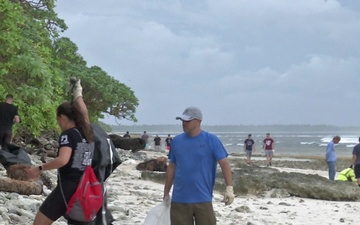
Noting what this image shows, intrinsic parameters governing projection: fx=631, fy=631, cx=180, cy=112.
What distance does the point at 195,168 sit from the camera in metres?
5.74

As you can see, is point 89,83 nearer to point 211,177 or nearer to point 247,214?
point 247,214

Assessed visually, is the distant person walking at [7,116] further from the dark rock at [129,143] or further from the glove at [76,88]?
the dark rock at [129,143]

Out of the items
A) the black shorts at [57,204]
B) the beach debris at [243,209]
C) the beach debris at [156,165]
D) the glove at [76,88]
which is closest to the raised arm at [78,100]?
the glove at [76,88]

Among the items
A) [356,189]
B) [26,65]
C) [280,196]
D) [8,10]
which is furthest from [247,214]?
[8,10]

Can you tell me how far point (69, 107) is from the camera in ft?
16.4

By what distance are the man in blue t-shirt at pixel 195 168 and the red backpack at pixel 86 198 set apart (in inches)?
41.6

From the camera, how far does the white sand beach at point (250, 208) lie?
9.56m

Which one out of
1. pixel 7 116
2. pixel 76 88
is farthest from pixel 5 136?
pixel 76 88

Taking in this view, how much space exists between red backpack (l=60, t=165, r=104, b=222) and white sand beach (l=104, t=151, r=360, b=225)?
3.50 meters

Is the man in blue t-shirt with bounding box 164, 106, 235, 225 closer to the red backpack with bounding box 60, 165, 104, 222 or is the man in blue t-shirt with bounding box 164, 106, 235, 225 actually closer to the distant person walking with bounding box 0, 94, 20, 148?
the red backpack with bounding box 60, 165, 104, 222

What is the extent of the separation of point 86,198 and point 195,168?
123 centimetres

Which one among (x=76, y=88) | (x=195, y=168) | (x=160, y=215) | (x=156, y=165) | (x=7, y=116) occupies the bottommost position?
(x=156, y=165)

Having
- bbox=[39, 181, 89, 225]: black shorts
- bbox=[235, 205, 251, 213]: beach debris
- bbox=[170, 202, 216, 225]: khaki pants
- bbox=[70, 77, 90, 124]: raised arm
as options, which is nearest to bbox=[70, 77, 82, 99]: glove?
bbox=[70, 77, 90, 124]: raised arm

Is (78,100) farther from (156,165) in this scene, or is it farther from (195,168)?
(156,165)
